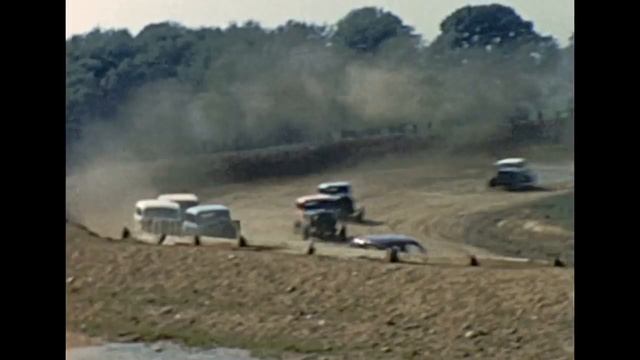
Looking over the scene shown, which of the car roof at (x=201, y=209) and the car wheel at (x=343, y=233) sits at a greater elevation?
the car roof at (x=201, y=209)

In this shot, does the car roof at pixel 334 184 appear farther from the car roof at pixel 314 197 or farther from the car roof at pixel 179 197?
the car roof at pixel 179 197

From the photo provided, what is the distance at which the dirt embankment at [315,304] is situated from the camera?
1.79 m

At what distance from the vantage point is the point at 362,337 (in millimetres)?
1829

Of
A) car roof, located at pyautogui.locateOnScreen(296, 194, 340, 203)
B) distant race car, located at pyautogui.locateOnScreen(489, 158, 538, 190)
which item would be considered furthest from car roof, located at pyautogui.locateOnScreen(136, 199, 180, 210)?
distant race car, located at pyautogui.locateOnScreen(489, 158, 538, 190)

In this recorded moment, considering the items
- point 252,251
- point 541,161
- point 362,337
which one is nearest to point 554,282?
point 541,161

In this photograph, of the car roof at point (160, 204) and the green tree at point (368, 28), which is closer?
the green tree at point (368, 28)

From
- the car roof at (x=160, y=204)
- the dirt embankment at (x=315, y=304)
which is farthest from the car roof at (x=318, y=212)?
the car roof at (x=160, y=204)

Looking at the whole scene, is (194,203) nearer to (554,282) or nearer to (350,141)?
(350,141)

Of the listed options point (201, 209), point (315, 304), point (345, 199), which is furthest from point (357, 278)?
point (201, 209)

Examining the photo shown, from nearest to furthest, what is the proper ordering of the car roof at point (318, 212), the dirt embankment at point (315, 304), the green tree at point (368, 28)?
the green tree at point (368, 28) < the car roof at point (318, 212) < the dirt embankment at point (315, 304)

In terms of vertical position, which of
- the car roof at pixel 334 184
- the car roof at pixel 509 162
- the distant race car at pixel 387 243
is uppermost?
the car roof at pixel 509 162

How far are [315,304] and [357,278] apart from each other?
0.10m
